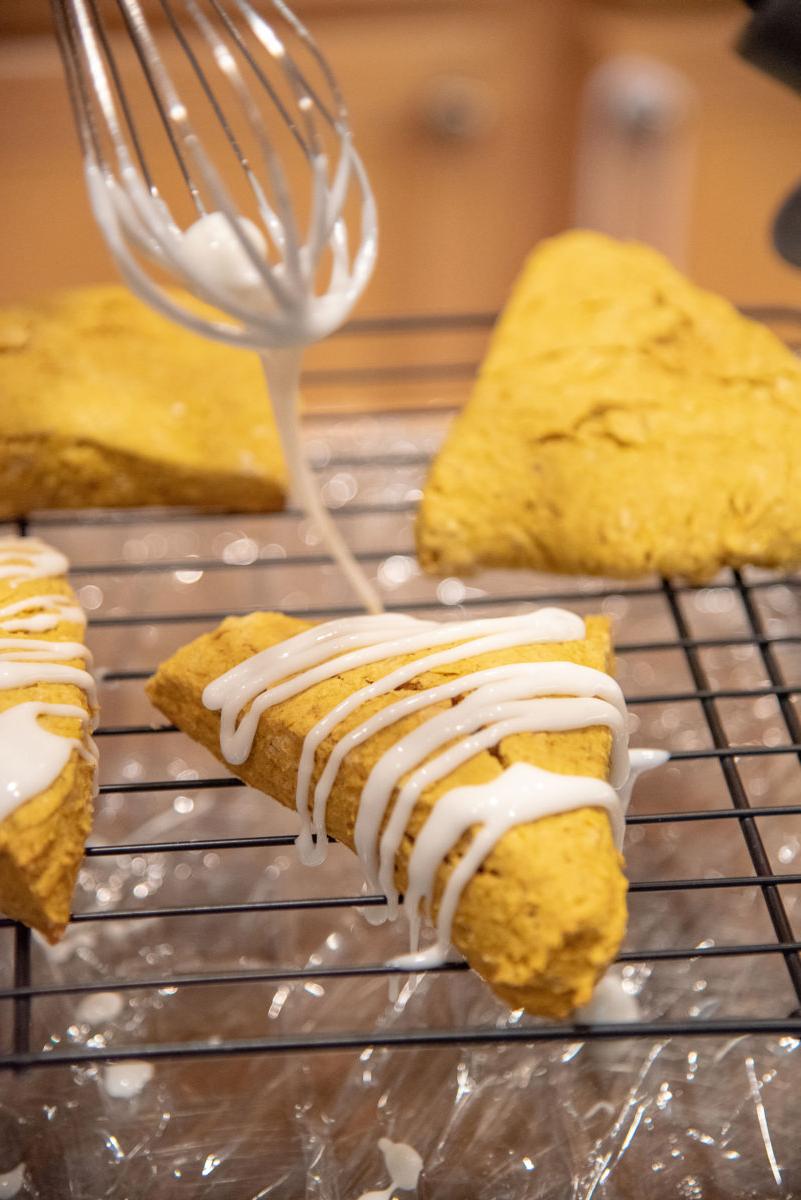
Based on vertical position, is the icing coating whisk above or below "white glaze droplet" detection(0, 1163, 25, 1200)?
above

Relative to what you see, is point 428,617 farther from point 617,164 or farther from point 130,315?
point 617,164

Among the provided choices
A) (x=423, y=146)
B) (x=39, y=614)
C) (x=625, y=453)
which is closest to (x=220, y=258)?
(x=39, y=614)

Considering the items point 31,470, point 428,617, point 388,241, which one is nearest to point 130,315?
point 31,470

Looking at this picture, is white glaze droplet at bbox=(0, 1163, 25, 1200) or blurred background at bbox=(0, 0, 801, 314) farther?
blurred background at bbox=(0, 0, 801, 314)

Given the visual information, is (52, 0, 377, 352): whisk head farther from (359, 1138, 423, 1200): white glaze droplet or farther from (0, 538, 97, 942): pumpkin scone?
(359, 1138, 423, 1200): white glaze droplet

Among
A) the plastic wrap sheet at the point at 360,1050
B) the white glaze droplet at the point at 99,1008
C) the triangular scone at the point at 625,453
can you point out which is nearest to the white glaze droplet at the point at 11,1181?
the plastic wrap sheet at the point at 360,1050

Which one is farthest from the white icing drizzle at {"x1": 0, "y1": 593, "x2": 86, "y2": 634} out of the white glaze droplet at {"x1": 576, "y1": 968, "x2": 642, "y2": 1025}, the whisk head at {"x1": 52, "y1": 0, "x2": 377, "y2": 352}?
the white glaze droplet at {"x1": 576, "y1": 968, "x2": 642, "y2": 1025}

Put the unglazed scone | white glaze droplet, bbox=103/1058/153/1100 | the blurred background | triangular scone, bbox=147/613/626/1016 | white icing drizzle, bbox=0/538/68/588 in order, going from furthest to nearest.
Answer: the blurred background < the unglazed scone < white icing drizzle, bbox=0/538/68/588 < white glaze droplet, bbox=103/1058/153/1100 < triangular scone, bbox=147/613/626/1016

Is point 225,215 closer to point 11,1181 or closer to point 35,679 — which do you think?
point 35,679
